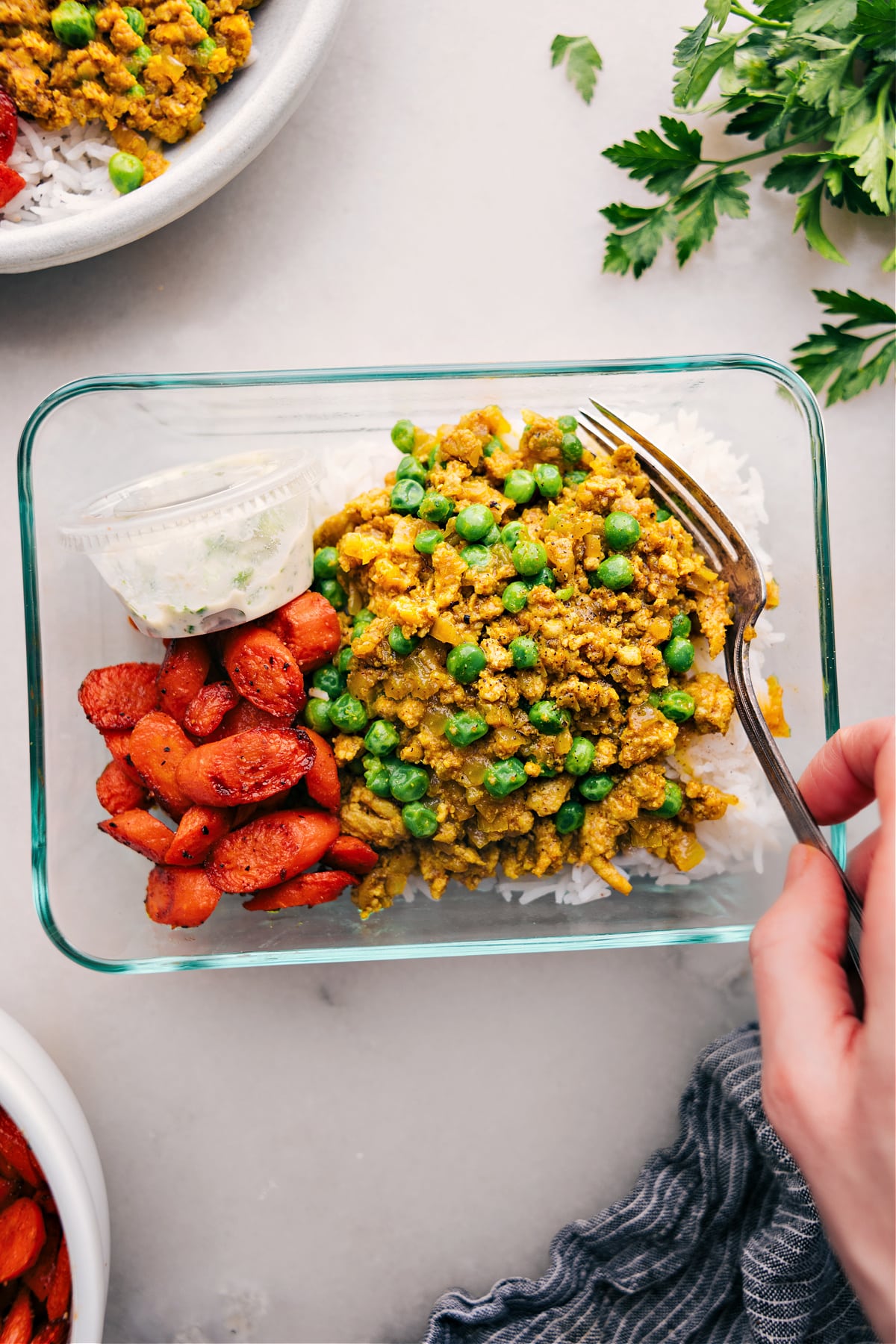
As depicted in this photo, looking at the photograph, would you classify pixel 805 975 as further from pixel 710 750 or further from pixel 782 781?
pixel 710 750

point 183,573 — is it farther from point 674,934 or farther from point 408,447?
point 674,934

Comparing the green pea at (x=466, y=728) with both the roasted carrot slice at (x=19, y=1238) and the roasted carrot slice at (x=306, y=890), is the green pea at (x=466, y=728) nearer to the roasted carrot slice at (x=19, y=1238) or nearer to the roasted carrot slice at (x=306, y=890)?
the roasted carrot slice at (x=306, y=890)

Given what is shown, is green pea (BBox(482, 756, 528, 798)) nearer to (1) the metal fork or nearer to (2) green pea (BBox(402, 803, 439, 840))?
(2) green pea (BBox(402, 803, 439, 840))

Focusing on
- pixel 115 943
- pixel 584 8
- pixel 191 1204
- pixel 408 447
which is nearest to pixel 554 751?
pixel 408 447

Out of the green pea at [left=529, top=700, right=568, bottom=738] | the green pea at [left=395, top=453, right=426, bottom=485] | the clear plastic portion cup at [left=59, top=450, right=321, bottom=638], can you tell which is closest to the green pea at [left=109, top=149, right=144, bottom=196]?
the clear plastic portion cup at [left=59, top=450, right=321, bottom=638]

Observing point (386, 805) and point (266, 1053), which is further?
point (266, 1053)

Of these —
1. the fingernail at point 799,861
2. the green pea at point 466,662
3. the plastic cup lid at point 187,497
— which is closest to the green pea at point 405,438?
the plastic cup lid at point 187,497
